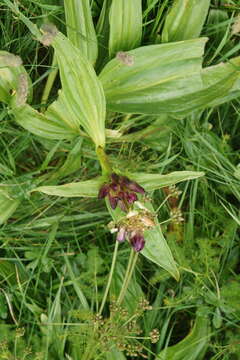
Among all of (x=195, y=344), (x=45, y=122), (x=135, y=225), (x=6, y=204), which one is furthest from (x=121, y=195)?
(x=195, y=344)

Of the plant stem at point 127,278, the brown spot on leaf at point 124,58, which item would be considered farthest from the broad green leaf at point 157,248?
the brown spot on leaf at point 124,58

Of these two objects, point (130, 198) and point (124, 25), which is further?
point (124, 25)

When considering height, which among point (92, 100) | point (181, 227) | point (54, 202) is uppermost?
point (92, 100)

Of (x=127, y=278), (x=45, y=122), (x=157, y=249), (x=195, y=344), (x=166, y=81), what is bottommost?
(x=195, y=344)

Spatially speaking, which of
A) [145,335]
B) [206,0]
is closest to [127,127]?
[206,0]

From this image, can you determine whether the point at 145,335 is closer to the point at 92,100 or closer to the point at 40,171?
the point at 40,171

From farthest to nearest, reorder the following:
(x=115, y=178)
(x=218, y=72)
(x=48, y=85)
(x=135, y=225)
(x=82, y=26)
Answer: (x=48, y=85) → (x=218, y=72) → (x=82, y=26) → (x=115, y=178) → (x=135, y=225)

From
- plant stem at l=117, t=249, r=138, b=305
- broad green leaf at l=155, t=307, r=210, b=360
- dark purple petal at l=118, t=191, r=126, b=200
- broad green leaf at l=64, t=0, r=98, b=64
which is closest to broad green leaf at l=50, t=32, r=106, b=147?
broad green leaf at l=64, t=0, r=98, b=64

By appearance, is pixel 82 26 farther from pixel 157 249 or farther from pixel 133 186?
pixel 157 249
